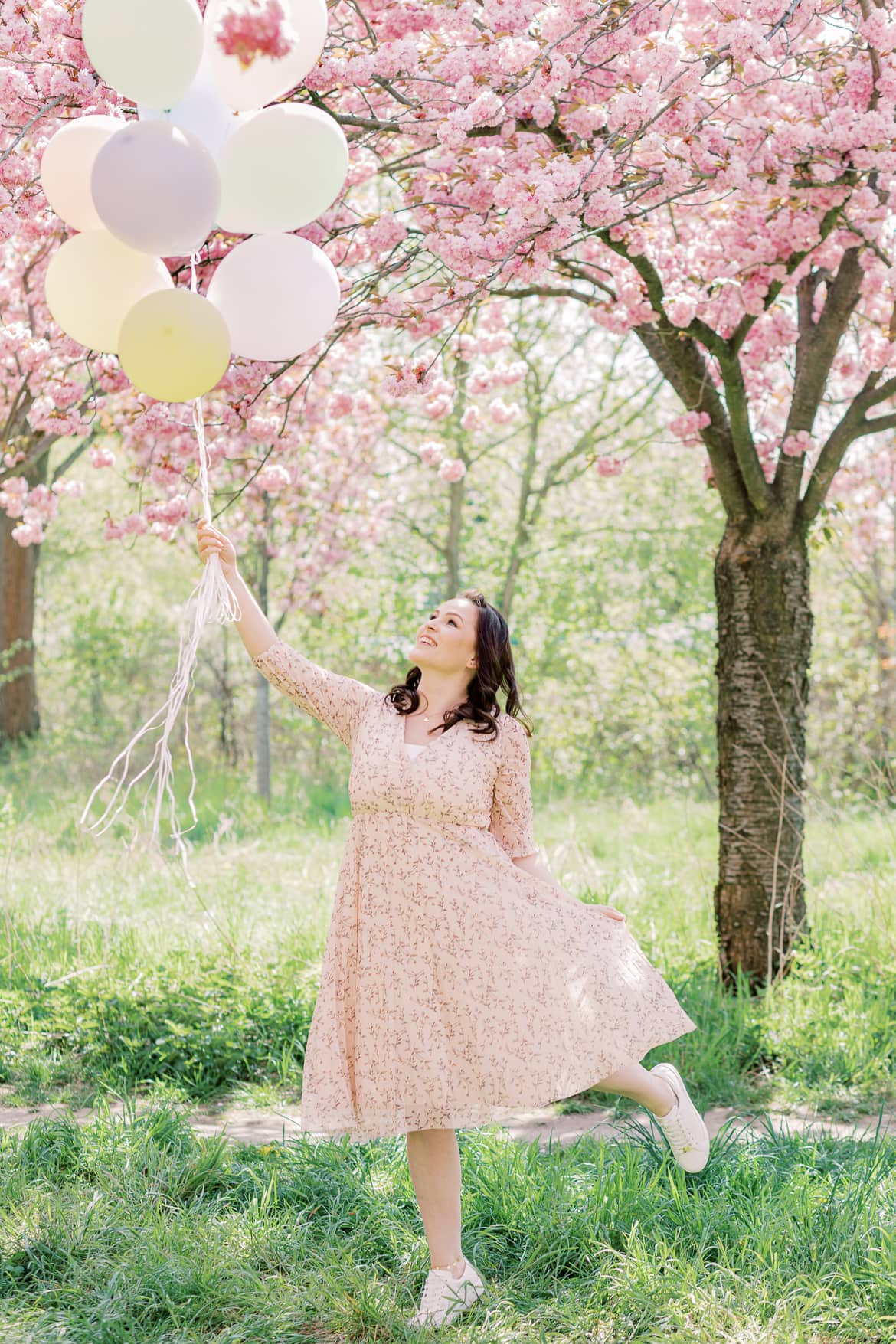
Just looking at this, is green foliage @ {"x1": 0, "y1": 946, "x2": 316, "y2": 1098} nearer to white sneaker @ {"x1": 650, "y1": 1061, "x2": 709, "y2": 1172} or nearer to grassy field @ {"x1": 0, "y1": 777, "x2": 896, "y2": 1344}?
grassy field @ {"x1": 0, "y1": 777, "x2": 896, "y2": 1344}

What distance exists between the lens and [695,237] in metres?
4.68

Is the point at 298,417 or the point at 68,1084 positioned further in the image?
the point at 298,417

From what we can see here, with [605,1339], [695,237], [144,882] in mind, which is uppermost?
[695,237]

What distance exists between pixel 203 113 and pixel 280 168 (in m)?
0.23

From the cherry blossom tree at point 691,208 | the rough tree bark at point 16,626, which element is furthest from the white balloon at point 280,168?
the rough tree bark at point 16,626

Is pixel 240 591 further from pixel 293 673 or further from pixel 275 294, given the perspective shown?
pixel 275 294

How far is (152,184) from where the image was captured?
231cm

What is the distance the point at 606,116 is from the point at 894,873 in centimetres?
353

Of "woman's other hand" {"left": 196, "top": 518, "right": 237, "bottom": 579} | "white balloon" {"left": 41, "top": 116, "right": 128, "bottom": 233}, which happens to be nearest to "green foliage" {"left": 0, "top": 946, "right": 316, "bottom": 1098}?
"woman's other hand" {"left": 196, "top": 518, "right": 237, "bottom": 579}

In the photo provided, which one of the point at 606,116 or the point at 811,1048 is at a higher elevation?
the point at 606,116

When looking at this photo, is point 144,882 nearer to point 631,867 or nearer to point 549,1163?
point 631,867

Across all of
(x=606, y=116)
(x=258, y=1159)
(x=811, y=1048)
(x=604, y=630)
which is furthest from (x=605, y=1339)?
(x=604, y=630)

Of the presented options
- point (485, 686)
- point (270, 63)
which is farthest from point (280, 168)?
point (485, 686)

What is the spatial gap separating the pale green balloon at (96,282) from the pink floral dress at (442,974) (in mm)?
815
